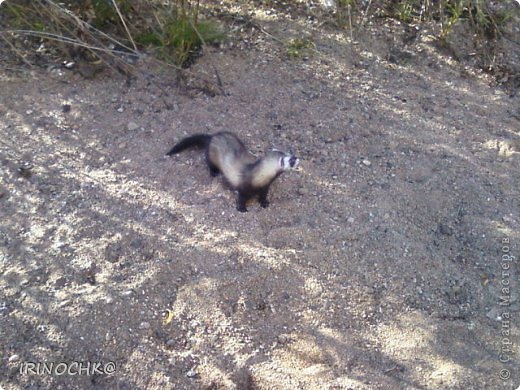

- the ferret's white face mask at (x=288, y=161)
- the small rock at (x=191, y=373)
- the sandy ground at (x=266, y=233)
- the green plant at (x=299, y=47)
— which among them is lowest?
the small rock at (x=191, y=373)

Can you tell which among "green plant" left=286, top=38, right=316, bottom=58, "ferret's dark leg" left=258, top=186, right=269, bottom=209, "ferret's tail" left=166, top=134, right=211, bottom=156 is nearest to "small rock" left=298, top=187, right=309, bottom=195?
"ferret's dark leg" left=258, top=186, right=269, bottom=209

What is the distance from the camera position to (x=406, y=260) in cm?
308

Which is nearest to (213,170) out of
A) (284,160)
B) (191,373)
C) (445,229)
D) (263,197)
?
(263,197)

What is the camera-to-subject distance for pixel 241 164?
330 centimetres

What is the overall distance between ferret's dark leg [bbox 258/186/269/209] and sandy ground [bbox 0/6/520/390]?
70 millimetres

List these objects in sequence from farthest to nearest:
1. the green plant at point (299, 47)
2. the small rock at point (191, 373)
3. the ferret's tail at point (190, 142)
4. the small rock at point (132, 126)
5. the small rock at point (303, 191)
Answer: the green plant at point (299, 47), the small rock at point (132, 126), the ferret's tail at point (190, 142), the small rock at point (303, 191), the small rock at point (191, 373)

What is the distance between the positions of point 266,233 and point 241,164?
45 cm

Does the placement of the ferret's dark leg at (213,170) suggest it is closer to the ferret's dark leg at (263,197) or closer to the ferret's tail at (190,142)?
the ferret's tail at (190,142)

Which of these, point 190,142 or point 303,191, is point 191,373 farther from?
point 190,142

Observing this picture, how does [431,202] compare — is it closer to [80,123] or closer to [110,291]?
[110,291]

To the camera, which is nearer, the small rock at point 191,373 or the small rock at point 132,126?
the small rock at point 191,373

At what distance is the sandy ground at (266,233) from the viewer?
2656 millimetres

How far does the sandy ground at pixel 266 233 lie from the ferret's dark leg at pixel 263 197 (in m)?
0.07

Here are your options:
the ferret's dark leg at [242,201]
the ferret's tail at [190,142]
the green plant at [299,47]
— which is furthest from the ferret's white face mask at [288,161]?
the green plant at [299,47]
